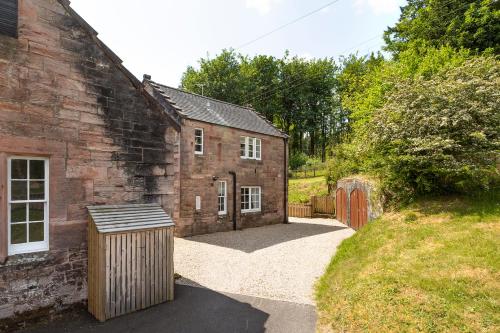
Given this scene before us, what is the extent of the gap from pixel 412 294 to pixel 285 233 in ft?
35.5

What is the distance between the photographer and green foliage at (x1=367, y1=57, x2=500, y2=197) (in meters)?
9.87

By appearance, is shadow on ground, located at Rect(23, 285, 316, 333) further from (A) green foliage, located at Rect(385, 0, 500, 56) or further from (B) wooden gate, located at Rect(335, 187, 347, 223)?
(A) green foliage, located at Rect(385, 0, 500, 56)

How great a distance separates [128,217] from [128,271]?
124 cm

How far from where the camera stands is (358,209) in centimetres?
1652

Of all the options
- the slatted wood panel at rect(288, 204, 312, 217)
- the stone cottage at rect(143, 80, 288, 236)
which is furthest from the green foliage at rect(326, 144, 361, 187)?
the stone cottage at rect(143, 80, 288, 236)

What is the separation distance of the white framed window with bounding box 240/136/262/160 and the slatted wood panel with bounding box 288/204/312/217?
23.9 feet

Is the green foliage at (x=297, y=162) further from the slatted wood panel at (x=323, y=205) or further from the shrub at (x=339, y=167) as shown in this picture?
the slatted wood panel at (x=323, y=205)

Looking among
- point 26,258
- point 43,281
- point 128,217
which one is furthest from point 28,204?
point 128,217

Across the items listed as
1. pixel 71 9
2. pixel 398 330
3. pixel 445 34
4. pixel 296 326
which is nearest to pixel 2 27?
pixel 71 9

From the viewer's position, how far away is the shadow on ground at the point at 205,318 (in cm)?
585

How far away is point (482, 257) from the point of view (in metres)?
6.66

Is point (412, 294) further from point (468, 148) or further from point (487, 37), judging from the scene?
point (487, 37)

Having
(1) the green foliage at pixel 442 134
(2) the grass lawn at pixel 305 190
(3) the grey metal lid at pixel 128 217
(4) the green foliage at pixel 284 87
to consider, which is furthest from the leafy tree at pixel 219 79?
(3) the grey metal lid at pixel 128 217

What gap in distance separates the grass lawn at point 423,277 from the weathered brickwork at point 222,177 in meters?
8.06
